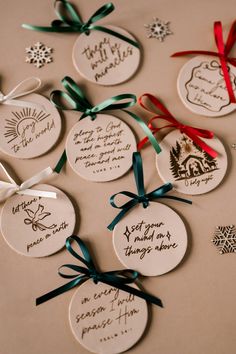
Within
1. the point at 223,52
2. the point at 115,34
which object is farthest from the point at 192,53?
the point at 115,34

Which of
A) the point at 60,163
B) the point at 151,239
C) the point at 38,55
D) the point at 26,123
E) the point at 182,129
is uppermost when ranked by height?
the point at 38,55

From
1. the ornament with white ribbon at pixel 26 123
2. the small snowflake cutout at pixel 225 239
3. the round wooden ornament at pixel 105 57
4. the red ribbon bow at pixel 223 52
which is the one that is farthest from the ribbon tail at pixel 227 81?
the ornament with white ribbon at pixel 26 123

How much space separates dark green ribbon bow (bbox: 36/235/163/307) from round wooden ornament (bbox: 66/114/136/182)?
0.18m

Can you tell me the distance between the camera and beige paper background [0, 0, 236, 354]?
36.1 inches

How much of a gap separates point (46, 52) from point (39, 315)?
70 cm

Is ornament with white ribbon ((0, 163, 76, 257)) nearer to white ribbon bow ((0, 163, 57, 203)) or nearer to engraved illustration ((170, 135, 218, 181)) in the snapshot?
white ribbon bow ((0, 163, 57, 203))

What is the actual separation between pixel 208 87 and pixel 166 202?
1.20ft

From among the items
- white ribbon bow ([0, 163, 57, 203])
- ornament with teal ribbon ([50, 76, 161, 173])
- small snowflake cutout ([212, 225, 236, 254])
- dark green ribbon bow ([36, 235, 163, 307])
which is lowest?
small snowflake cutout ([212, 225, 236, 254])

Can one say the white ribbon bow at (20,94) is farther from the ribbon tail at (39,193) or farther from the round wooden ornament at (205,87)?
the round wooden ornament at (205,87)

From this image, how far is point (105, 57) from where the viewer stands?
110cm

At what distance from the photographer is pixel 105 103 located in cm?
102

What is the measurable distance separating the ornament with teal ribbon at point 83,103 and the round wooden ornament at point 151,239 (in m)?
0.18

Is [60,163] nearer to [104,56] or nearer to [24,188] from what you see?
[24,188]

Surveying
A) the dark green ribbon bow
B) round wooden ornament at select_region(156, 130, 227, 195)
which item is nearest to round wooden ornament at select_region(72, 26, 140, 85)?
round wooden ornament at select_region(156, 130, 227, 195)
